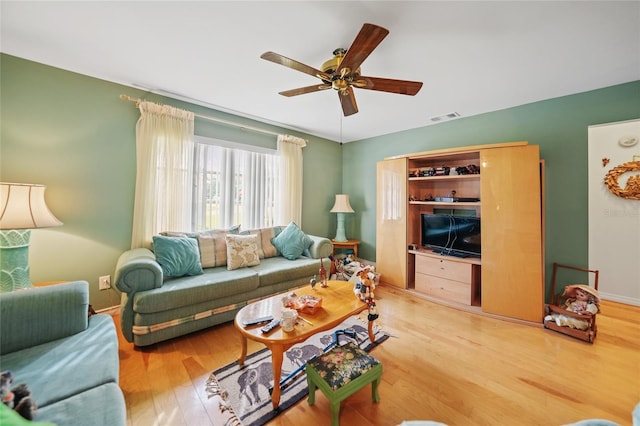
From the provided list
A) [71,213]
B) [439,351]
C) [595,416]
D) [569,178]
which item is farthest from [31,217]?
[569,178]

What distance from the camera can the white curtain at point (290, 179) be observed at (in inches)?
148

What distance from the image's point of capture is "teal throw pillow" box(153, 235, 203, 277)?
228 centimetres

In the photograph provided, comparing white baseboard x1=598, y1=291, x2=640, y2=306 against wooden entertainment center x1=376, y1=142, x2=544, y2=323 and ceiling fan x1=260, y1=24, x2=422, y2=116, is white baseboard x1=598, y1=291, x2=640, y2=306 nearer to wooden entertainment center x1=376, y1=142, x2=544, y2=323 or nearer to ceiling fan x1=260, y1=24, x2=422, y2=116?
wooden entertainment center x1=376, y1=142, x2=544, y2=323

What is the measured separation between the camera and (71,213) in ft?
7.31

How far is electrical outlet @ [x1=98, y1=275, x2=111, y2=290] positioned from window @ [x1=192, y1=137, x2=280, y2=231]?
0.95 m

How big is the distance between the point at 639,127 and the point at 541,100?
3.30 ft

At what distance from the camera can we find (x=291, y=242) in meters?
3.20

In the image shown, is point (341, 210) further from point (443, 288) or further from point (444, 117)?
point (444, 117)

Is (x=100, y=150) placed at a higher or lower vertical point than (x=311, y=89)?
lower

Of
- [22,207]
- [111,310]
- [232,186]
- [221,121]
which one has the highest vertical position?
[221,121]

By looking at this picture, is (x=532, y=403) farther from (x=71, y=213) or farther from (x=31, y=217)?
(x=71, y=213)

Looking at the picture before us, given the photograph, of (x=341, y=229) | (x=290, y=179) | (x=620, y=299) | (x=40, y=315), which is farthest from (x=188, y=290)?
(x=620, y=299)

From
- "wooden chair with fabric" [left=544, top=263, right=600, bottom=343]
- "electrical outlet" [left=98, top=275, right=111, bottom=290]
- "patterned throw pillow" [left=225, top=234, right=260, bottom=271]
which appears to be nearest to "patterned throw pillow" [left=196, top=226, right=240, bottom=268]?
"patterned throw pillow" [left=225, top=234, right=260, bottom=271]

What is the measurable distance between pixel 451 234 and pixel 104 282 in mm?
4008
